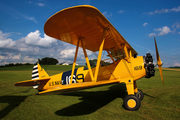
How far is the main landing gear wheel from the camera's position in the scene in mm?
3584

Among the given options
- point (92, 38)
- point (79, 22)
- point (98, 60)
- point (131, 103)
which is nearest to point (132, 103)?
point (131, 103)

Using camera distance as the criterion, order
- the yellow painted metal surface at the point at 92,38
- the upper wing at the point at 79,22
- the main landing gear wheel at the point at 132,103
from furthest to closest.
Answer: the main landing gear wheel at the point at 132,103 < the yellow painted metal surface at the point at 92,38 < the upper wing at the point at 79,22

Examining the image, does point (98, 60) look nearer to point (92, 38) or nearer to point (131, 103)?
point (92, 38)

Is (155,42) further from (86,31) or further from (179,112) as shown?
(86,31)

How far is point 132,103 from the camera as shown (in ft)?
12.0

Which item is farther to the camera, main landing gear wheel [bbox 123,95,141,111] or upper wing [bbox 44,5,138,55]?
main landing gear wheel [bbox 123,95,141,111]

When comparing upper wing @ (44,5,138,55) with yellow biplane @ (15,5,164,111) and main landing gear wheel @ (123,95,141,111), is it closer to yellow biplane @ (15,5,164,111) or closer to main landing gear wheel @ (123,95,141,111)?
yellow biplane @ (15,5,164,111)

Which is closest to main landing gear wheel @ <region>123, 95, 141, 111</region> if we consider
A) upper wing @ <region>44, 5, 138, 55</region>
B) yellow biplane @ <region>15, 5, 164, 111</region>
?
yellow biplane @ <region>15, 5, 164, 111</region>

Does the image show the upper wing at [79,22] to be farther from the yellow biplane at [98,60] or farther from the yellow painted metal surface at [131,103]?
the yellow painted metal surface at [131,103]

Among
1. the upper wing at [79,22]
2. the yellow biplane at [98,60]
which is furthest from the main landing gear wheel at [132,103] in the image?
the upper wing at [79,22]

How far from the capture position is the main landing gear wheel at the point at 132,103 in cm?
358

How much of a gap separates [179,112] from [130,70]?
205cm

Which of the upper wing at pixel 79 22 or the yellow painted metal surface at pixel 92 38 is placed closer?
the upper wing at pixel 79 22

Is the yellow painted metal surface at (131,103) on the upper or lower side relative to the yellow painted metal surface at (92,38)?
lower
